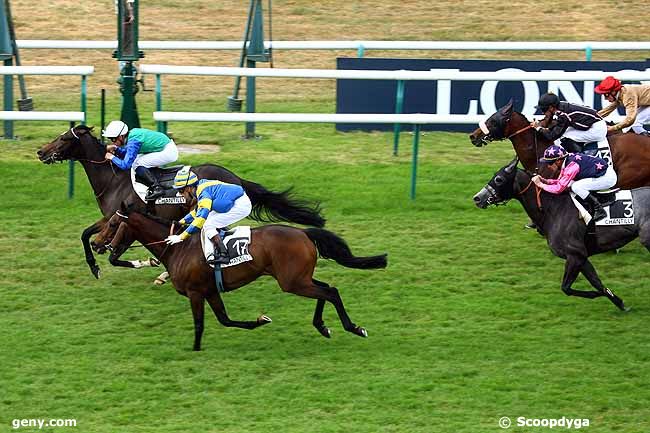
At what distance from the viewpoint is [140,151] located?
35.8ft

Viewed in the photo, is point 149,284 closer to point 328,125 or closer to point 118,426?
point 118,426

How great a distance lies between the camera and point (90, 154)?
11.0m

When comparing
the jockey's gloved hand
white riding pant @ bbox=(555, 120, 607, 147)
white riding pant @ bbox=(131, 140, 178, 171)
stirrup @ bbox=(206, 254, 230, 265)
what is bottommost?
stirrup @ bbox=(206, 254, 230, 265)

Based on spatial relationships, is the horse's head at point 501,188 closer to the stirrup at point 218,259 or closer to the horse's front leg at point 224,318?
the horse's front leg at point 224,318

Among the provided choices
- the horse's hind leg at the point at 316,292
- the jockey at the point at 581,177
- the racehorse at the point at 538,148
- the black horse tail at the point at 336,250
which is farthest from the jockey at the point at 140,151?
the jockey at the point at 581,177

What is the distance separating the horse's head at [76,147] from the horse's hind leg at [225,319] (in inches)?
84.8

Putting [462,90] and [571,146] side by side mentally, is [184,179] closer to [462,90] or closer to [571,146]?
[571,146]

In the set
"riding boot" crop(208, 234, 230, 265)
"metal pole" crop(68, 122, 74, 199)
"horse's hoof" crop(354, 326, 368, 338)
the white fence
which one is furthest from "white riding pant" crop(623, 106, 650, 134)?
"metal pole" crop(68, 122, 74, 199)

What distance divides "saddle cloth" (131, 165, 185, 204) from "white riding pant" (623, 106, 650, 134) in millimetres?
4046

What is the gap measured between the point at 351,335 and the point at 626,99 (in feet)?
11.6

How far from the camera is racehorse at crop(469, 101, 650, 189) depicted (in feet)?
36.7

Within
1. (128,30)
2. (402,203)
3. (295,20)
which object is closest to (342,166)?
(402,203)

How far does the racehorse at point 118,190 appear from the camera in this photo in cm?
1062

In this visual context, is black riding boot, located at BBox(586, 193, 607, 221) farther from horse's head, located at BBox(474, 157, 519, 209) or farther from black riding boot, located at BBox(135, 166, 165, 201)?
black riding boot, located at BBox(135, 166, 165, 201)
